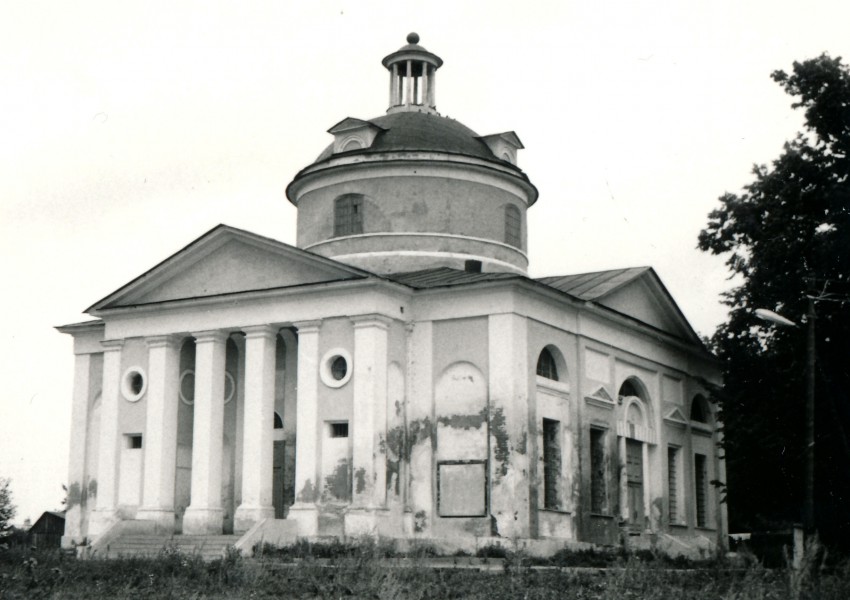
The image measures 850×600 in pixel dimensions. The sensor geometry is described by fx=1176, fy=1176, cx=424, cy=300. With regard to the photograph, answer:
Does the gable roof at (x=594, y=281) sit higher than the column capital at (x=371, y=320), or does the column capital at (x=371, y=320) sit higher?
the gable roof at (x=594, y=281)

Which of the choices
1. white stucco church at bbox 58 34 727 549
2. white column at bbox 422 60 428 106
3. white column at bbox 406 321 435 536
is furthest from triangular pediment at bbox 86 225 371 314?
white column at bbox 422 60 428 106

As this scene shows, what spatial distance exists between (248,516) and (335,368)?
4.04 metres

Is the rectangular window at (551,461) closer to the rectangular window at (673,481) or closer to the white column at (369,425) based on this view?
the white column at (369,425)

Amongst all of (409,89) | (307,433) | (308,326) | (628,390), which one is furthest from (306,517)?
(409,89)

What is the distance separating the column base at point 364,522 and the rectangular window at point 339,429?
199 cm

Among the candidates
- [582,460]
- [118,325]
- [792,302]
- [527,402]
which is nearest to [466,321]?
[527,402]

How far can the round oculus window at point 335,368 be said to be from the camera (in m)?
27.8

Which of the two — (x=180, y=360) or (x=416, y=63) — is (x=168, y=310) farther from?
(x=416, y=63)

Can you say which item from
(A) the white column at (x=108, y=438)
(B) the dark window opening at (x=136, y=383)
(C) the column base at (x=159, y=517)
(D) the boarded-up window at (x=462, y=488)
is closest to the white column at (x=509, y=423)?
(D) the boarded-up window at (x=462, y=488)

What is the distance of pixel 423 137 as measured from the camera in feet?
108

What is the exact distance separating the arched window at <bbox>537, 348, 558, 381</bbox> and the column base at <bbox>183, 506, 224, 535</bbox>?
8.69 m

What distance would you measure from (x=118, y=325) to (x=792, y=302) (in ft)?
56.7

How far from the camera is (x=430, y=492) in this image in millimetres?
27625

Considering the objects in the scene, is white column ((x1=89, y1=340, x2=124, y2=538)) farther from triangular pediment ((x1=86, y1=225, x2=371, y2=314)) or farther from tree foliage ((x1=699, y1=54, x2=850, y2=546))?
tree foliage ((x1=699, y1=54, x2=850, y2=546))
